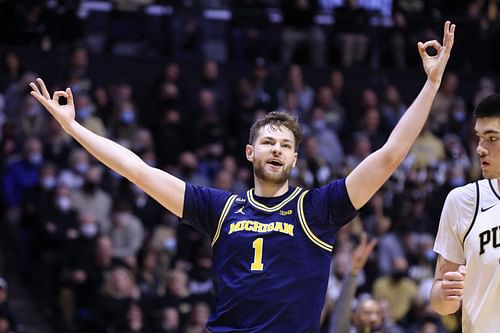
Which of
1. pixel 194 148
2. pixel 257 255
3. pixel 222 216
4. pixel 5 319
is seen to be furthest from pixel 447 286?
pixel 194 148

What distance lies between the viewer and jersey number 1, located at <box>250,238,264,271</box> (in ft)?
19.2

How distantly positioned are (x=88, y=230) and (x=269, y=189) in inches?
335

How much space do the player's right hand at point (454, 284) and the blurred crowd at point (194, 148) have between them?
6.87m

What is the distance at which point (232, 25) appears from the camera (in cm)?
1928

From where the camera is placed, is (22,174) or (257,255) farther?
(22,174)

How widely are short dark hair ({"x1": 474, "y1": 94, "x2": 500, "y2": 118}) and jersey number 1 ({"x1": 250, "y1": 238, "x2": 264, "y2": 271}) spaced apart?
1414mm

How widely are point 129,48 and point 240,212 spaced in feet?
43.0

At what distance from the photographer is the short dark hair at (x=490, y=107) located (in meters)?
5.80

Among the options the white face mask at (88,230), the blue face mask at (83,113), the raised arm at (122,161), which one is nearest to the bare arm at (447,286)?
the raised arm at (122,161)

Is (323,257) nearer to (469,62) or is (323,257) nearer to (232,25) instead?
(232,25)

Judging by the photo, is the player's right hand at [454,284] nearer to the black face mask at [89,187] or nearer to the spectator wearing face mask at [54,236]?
the spectator wearing face mask at [54,236]

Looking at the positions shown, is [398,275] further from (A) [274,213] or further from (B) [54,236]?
(A) [274,213]

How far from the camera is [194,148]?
16.9 meters

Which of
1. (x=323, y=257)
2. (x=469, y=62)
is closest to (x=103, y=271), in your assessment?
(x=323, y=257)
